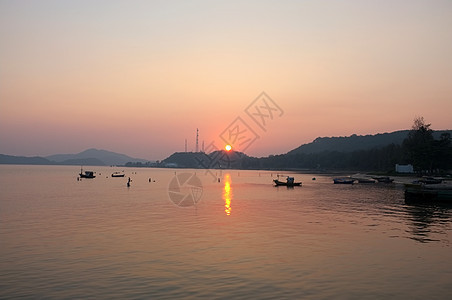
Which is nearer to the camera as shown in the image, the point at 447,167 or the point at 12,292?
the point at 12,292

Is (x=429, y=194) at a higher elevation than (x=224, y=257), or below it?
higher

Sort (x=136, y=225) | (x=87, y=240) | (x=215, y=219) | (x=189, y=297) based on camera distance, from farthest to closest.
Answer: (x=215, y=219) → (x=136, y=225) → (x=87, y=240) → (x=189, y=297)

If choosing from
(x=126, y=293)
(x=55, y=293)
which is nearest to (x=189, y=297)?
(x=126, y=293)

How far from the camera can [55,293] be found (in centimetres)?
2255

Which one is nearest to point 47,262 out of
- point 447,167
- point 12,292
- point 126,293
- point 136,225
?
point 12,292

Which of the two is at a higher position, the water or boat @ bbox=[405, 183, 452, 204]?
boat @ bbox=[405, 183, 452, 204]

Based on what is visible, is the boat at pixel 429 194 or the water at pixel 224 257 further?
the boat at pixel 429 194

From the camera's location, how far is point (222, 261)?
1194 inches

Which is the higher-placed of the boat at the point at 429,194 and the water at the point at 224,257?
the boat at the point at 429,194

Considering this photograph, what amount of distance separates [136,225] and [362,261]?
2820 cm

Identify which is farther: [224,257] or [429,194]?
[429,194]

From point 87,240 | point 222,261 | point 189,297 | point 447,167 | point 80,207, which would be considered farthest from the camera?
point 447,167

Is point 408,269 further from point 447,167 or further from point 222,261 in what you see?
point 447,167

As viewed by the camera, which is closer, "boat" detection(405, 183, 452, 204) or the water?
the water
